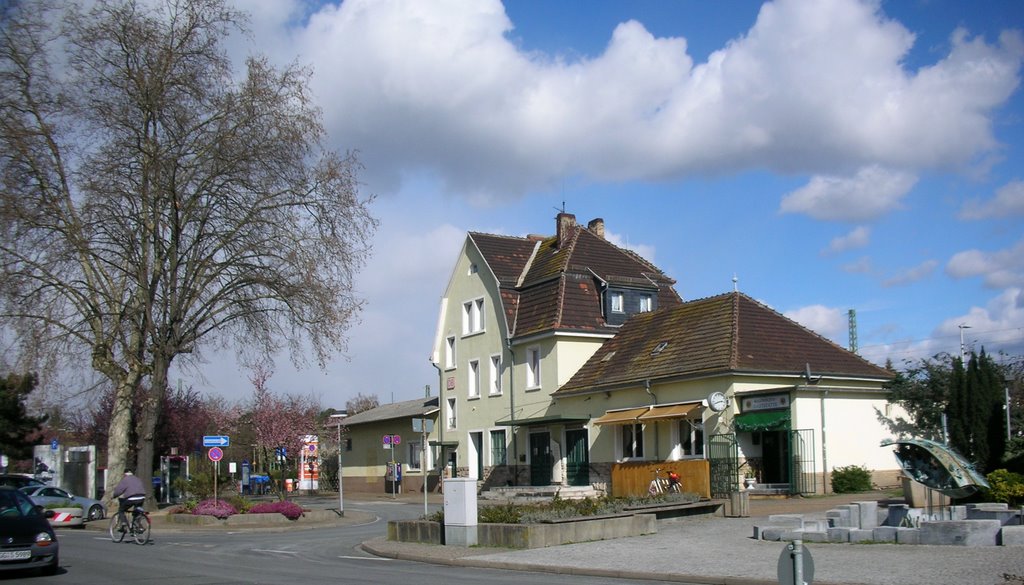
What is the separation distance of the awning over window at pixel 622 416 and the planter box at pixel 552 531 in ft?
42.0

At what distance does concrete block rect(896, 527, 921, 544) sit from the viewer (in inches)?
665

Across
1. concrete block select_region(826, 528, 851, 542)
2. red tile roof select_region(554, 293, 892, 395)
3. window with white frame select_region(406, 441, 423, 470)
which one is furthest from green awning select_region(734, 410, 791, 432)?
window with white frame select_region(406, 441, 423, 470)

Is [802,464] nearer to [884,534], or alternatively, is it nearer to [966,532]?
[884,534]

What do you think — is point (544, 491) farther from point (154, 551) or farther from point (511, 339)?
point (154, 551)

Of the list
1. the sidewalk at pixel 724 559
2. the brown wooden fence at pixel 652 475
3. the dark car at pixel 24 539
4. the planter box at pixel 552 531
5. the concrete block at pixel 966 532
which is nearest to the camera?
the sidewalk at pixel 724 559

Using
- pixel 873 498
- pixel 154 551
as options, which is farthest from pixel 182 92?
pixel 873 498

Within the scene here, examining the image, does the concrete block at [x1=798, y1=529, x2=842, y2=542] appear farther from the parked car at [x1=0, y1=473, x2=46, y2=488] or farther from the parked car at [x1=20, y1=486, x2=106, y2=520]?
the parked car at [x1=0, y1=473, x2=46, y2=488]

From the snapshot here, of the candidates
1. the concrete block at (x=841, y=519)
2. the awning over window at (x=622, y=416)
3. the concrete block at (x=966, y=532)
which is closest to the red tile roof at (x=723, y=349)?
the awning over window at (x=622, y=416)

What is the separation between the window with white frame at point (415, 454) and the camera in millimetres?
51625

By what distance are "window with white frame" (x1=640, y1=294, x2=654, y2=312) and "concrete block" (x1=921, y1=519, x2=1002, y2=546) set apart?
2731cm

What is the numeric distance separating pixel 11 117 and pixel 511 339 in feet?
71.0

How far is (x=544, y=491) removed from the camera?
3528 cm

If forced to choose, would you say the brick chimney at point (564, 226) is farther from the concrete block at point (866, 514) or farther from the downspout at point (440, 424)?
the concrete block at point (866, 514)

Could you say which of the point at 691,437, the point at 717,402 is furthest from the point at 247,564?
the point at 691,437
